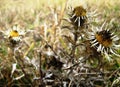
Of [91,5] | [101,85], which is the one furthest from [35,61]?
[91,5]

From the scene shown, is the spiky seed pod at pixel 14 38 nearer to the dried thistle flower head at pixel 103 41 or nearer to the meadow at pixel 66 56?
the meadow at pixel 66 56

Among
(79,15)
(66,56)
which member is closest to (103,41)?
(79,15)

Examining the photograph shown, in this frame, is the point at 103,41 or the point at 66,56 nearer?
the point at 103,41

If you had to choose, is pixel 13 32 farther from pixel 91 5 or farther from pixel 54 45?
pixel 91 5

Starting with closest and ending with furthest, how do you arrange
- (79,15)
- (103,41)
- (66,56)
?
(103,41) → (79,15) → (66,56)

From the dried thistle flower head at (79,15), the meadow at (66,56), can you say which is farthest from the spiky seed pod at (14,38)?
the dried thistle flower head at (79,15)

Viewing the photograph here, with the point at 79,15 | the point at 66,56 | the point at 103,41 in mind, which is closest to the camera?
the point at 103,41

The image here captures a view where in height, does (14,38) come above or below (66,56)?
above

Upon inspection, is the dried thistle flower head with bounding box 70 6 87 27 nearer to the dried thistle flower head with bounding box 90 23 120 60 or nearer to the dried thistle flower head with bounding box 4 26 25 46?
the dried thistle flower head with bounding box 90 23 120 60

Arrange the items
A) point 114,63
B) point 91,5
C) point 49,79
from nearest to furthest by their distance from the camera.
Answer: point 49,79 < point 114,63 < point 91,5

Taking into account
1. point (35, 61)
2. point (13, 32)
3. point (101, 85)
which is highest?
point (13, 32)

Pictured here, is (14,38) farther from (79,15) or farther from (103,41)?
(103,41)
